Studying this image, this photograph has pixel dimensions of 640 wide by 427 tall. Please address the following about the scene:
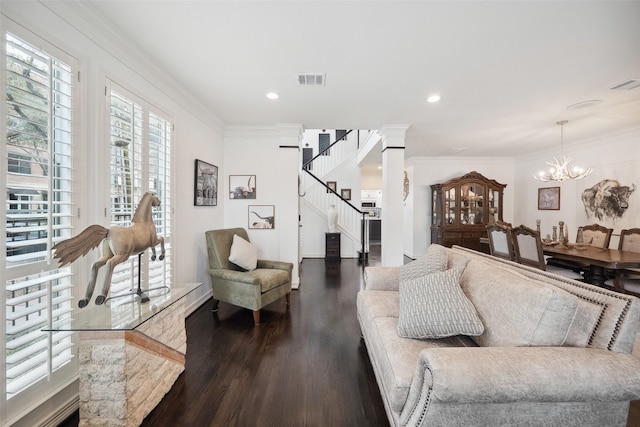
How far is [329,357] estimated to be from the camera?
7.07 ft

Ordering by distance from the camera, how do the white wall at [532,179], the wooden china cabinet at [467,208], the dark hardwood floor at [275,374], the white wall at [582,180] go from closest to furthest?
the dark hardwood floor at [275,374] < the white wall at [582,180] < the white wall at [532,179] < the wooden china cabinet at [467,208]

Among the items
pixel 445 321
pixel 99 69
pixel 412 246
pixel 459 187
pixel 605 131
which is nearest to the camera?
pixel 445 321

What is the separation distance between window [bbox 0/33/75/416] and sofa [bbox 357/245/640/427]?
186 cm

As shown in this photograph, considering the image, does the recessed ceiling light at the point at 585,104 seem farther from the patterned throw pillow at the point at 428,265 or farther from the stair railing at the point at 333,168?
the stair railing at the point at 333,168

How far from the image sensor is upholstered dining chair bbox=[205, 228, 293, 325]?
2.75 metres

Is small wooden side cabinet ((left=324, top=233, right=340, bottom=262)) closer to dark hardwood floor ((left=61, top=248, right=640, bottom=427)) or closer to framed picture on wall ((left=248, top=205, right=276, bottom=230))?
framed picture on wall ((left=248, top=205, right=276, bottom=230))

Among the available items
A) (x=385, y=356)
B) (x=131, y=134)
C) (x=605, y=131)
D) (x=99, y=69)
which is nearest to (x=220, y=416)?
(x=385, y=356)

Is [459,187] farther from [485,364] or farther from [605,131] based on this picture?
[485,364]

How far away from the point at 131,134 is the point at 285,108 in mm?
1736

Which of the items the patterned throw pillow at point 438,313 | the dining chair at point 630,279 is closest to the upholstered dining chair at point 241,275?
the patterned throw pillow at point 438,313

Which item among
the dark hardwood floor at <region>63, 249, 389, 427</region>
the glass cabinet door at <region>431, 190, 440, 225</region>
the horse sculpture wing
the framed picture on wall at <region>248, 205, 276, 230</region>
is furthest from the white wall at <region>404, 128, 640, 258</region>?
the horse sculpture wing

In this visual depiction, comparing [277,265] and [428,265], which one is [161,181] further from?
[428,265]

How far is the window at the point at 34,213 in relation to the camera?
126cm

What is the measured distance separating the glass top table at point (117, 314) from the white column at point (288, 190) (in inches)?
84.7
